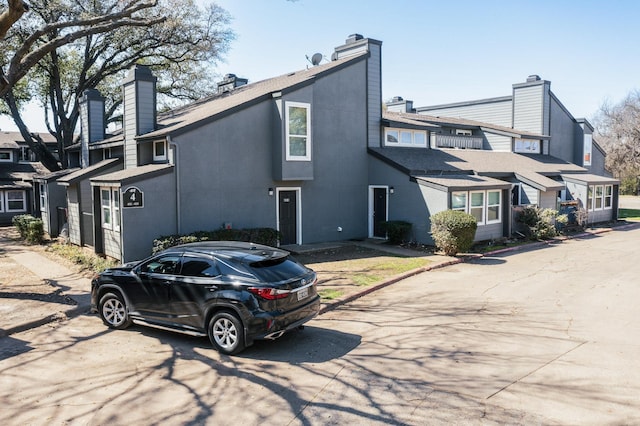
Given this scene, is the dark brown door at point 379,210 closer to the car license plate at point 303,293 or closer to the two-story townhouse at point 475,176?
the two-story townhouse at point 475,176

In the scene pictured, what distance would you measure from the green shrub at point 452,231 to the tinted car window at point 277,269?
954cm

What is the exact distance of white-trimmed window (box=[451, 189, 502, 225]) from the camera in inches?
754

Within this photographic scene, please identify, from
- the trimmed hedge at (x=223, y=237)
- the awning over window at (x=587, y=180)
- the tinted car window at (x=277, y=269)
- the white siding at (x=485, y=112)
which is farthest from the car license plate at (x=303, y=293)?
the white siding at (x=485, y=112)

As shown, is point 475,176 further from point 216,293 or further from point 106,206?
point 216,293

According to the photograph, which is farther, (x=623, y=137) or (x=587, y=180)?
(x=623, y=137)

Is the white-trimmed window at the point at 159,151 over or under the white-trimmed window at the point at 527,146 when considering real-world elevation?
under

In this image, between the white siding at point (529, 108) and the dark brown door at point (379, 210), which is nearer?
the dark brown door at point (379, 210)

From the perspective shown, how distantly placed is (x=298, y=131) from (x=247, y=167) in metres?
2.31

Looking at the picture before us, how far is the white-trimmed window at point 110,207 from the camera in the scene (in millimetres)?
15969

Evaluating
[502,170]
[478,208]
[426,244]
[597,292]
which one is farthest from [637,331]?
[502,170]

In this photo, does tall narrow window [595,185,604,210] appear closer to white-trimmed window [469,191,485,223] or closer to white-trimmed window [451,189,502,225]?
white-trimmed window [451,189,502,225]

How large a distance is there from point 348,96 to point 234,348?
14733 millimetres

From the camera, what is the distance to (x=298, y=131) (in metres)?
17.9

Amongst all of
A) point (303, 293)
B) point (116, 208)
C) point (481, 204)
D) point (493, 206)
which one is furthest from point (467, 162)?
point (303, 293)
